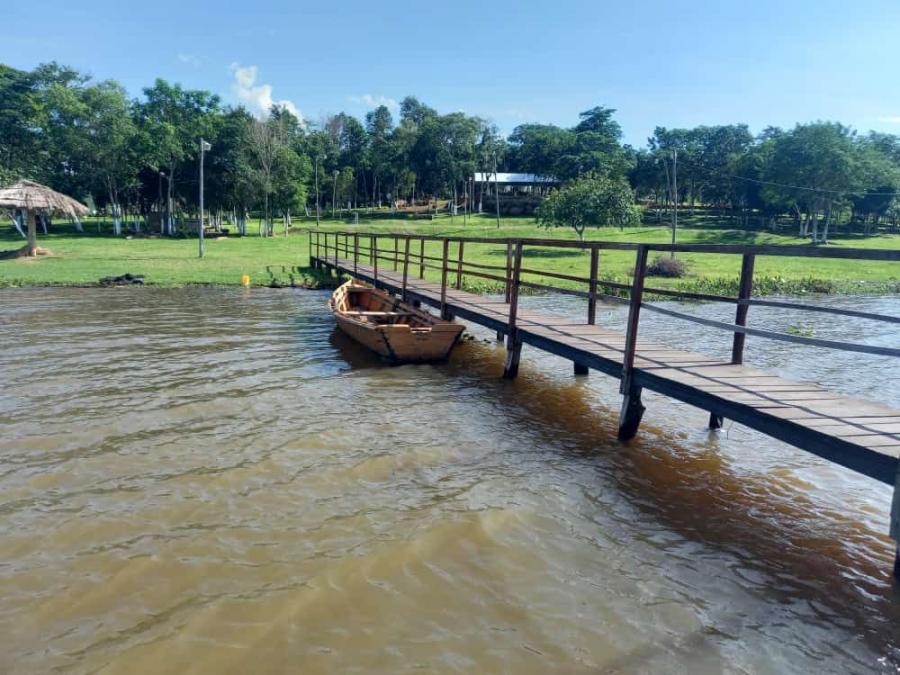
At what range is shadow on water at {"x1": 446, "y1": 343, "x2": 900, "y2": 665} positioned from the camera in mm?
4113

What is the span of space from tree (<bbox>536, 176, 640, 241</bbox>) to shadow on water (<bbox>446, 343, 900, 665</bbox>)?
103ft

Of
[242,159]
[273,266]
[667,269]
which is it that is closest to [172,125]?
[242,159]

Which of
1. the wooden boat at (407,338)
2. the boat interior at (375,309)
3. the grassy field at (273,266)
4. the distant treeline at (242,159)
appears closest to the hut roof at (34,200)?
the grassy field at (273,266)

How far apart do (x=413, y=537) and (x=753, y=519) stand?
2896 millimetres

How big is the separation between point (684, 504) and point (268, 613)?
11.9 feet

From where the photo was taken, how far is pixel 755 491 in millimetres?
5879

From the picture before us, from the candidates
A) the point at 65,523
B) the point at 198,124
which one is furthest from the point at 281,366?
the point at 198,124

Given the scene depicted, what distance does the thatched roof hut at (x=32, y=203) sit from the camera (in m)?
26.6

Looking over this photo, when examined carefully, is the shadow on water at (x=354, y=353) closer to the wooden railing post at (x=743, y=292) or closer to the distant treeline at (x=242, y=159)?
the wooden railing post at (x=743, y=292)

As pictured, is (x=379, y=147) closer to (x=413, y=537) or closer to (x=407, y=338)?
(x=407, y=338)

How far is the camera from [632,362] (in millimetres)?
6809

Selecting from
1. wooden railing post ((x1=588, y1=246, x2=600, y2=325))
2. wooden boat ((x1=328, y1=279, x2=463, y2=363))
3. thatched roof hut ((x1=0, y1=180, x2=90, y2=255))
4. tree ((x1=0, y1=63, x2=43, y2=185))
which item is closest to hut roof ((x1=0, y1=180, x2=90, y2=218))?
thatched roof hut ((x1=0, y1=180, x2=90, y2=255))

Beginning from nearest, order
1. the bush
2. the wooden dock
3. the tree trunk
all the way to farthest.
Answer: the wooden dock, the tree trunk, the bush

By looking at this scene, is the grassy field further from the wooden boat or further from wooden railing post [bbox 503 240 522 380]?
wooden railing post [bbox 503 240 522 380]
